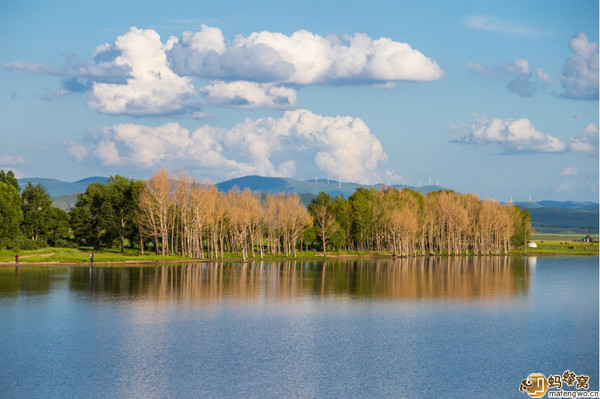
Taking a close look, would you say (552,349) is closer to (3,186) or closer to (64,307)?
(64,307)

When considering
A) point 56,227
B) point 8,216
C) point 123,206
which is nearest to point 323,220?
point 123,206

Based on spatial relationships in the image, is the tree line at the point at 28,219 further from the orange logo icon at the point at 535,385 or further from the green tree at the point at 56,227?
the orange logo icon at the point at 535,385

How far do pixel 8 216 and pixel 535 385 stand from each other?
90.4 m

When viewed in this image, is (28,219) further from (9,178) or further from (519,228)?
(519,228)

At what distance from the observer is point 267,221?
420 ft

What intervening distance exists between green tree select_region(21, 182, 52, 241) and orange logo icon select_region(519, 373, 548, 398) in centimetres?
9933

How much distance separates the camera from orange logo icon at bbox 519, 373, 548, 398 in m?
31.6

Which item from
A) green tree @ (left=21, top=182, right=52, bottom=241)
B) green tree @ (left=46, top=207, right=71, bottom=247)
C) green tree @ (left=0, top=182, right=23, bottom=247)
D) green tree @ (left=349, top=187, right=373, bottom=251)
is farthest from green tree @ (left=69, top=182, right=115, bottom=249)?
green tree @ (left=349, top=187, right=373, bottom=251)

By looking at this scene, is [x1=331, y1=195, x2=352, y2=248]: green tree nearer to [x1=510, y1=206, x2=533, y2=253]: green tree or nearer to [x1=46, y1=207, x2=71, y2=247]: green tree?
[x1=510, y1=206, x2=533, y2=253]: green tree

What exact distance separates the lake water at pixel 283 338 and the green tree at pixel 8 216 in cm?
2705

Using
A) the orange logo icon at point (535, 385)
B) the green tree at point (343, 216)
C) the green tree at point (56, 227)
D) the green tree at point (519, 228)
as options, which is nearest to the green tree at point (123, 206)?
the green tree at point (56, 227)

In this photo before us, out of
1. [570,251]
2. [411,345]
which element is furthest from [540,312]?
[570,251]

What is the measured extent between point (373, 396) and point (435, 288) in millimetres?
44333

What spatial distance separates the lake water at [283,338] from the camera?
31594mm
